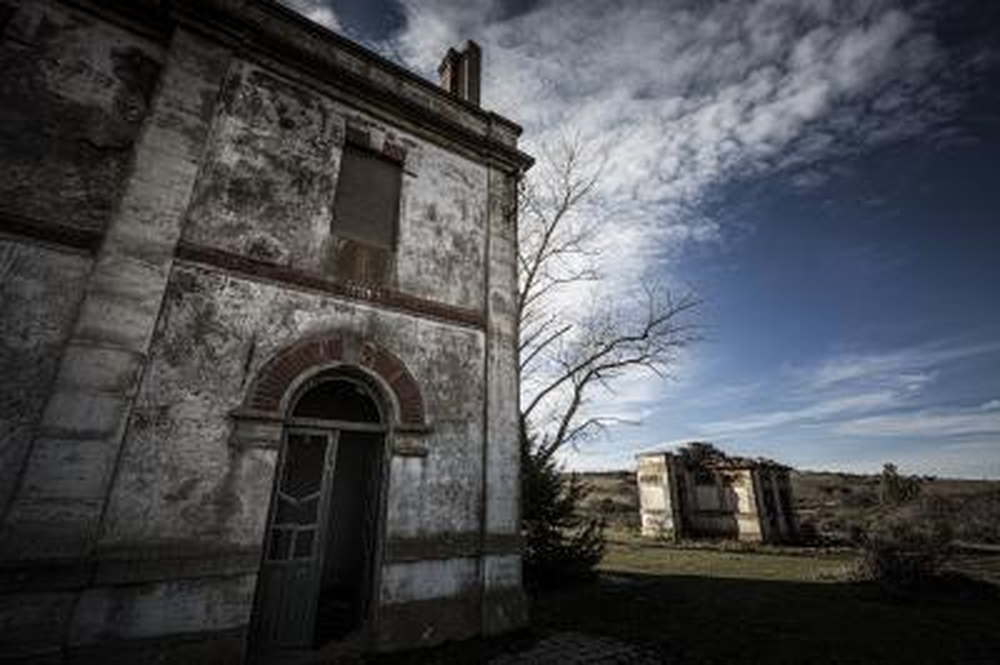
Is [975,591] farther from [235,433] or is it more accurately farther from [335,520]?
[235,433]

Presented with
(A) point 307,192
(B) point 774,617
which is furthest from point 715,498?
(A) point 307,192

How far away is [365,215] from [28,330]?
12.5ft

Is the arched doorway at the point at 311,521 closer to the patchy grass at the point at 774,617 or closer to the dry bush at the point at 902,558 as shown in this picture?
the patchy grass at the point at 774,617

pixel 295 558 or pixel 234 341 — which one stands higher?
pixel 234 341

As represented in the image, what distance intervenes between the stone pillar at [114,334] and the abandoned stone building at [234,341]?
20mm

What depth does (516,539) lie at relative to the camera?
7.20m

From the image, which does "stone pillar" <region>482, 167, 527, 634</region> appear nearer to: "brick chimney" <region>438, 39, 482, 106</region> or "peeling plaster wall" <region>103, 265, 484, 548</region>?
"peeling plaster wall" <region>103, 265, 484, 548</region>

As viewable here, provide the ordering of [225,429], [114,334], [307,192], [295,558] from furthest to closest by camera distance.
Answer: [307,192] → [295,558] → [225,429] → [114,334]

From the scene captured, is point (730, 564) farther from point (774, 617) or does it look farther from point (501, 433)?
point (501, 433)

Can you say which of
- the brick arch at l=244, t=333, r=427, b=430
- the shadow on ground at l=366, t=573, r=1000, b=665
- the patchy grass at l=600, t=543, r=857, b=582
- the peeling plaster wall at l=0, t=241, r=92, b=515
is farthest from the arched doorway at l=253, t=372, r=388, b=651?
the patchy grass at l=600, t=543, r=857, b=582

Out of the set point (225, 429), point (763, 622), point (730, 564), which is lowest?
point (763, 622)

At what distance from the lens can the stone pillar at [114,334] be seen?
4.38 meters

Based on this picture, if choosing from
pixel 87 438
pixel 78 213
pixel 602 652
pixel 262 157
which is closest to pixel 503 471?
pixel 602 652

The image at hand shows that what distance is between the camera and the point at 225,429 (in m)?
5.36
